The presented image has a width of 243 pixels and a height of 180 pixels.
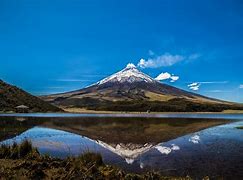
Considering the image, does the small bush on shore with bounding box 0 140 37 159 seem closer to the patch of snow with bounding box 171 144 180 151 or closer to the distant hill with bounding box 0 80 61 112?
the patch of snow with bounding box 171 144 180 151

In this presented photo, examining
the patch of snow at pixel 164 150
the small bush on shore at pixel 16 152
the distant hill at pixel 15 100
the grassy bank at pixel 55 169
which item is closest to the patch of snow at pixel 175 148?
the patch of snow at pixel 164 150

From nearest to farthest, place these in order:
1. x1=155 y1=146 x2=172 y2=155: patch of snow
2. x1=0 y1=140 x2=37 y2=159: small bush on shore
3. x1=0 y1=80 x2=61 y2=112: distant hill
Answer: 1. x1=0 y1=140 x2=37 y2=159: small bush on shore
2. x1=155 y1=146 x2=172 y2=155: patch of snow
3. x1=0 y1=80 x2=61 y2=112: distant hill

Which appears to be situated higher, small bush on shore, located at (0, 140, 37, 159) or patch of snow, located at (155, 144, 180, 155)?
small bush on shore, located at (0, 140, 37, 159)

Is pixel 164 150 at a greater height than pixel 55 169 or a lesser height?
lesser

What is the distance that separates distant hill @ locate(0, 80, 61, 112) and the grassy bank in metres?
93.0

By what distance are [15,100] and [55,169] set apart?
111 metres

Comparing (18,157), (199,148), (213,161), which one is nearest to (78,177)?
(18,157)

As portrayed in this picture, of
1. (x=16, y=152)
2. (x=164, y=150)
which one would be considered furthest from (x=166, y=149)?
(x=16, y=152)

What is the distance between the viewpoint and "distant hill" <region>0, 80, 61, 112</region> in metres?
111

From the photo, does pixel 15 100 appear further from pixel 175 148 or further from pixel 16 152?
pixel 16 152

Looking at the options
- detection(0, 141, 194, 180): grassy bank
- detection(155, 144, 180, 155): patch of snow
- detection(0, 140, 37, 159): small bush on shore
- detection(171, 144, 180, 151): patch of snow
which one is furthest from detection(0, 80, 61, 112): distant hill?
detection(0, 141, 194, 180): grassy bank

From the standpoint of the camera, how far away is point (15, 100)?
118 metres

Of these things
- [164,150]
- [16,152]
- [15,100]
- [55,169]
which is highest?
[15,100]

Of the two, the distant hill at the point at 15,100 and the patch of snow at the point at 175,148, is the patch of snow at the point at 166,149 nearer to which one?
the patch of snow at the point at 175,148
